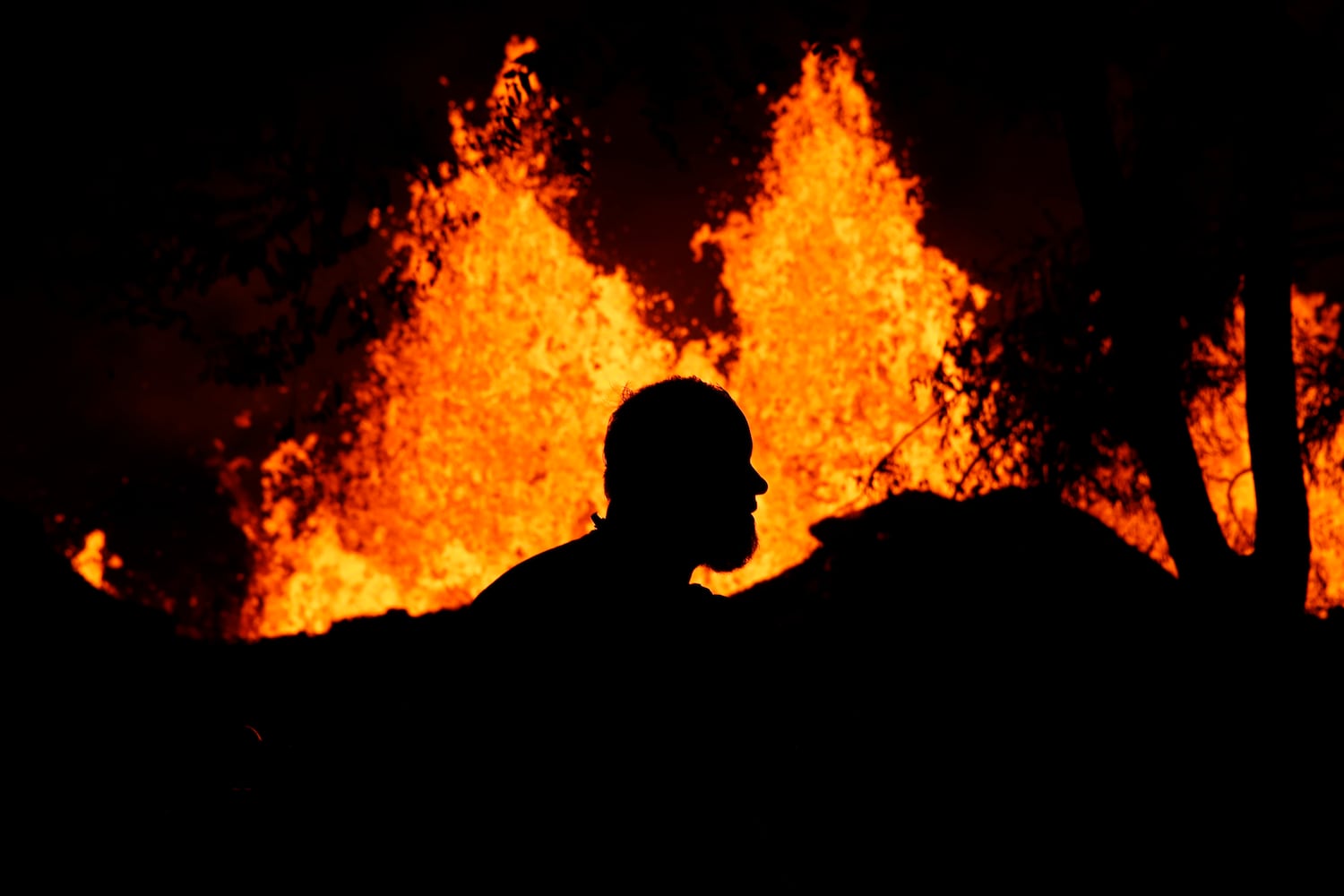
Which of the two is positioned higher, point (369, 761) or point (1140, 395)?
point (1140, 395)

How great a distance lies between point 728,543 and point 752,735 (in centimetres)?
62

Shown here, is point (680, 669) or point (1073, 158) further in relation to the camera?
point (1073, 158)

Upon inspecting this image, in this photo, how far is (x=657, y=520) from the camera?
268cm

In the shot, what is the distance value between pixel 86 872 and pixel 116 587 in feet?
275

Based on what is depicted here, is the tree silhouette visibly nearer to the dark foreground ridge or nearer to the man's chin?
the dark foreground ridge

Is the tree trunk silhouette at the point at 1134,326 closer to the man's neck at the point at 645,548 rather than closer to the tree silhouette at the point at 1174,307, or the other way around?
the tree silhouette at the point at 1174,307

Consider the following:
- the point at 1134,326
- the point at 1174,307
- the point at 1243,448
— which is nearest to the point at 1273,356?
the point at 1134,326

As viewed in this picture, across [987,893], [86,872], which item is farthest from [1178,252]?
[86,872]

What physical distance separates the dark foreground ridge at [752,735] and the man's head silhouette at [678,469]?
0.28 m

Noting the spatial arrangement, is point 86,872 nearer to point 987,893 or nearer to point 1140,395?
point 987,893

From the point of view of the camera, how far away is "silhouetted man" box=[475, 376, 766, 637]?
2.53 meters

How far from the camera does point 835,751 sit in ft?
20.0

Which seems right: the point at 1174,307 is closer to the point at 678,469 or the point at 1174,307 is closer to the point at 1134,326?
the point at 1134,326

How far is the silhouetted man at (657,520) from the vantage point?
99.4 inches
